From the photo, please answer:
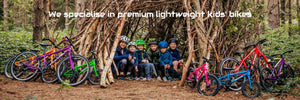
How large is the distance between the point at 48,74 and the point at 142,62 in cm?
217

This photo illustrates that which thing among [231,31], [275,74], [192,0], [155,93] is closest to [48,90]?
[155,93]

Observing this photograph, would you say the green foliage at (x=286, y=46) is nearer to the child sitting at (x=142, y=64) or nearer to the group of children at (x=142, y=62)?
the group of children at (x=142, y=62)

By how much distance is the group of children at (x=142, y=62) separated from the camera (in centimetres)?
582

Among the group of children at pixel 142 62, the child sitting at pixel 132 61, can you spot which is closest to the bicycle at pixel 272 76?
the group of children at pixel 142 62

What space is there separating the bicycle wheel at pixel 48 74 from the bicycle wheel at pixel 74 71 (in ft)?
0.65

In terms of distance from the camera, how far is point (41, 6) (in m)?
7.18

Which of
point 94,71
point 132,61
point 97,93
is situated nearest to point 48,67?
point 94,71

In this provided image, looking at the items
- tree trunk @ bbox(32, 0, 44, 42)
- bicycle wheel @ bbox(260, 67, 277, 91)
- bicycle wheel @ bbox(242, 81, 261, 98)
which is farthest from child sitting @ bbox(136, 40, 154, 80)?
tree trunk @ bbox(32, 0, 44, 42)

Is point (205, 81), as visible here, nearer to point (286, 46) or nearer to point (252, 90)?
point (252, 90)

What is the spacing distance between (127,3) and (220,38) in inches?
88.1

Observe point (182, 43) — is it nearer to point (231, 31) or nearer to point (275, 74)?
point (231, 31)

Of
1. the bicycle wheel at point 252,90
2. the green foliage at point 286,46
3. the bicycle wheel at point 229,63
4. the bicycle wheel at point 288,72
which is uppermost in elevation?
the green foliage at point 286,46

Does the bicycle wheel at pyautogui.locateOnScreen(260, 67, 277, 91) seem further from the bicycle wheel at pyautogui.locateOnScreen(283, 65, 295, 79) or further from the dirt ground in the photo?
the dirt ground

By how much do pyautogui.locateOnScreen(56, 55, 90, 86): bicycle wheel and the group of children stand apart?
1014 mm
